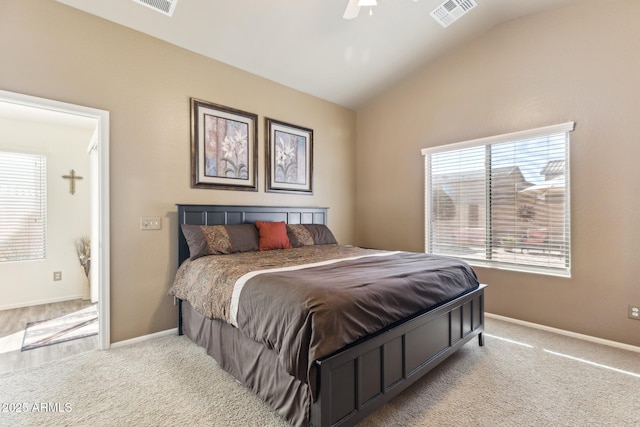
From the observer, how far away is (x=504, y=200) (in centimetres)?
350

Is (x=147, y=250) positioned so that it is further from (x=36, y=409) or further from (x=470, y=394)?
(x=470, y=394)

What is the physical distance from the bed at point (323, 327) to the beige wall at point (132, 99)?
0.26 metres

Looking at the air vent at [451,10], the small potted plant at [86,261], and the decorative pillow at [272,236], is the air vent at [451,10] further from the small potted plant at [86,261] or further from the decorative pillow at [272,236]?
the small potted plant at [86,261]

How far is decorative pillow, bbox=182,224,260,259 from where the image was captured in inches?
112

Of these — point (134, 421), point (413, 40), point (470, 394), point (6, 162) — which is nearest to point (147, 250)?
point (134, 421)

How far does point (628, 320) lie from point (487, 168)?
1.94m

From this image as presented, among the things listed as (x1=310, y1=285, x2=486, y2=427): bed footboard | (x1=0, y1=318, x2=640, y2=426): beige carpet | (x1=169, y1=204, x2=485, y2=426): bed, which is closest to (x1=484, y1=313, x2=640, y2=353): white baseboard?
(x1=0, y1=318, x2=640, y2=426): beige carpet

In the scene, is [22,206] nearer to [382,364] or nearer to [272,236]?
[272,236]

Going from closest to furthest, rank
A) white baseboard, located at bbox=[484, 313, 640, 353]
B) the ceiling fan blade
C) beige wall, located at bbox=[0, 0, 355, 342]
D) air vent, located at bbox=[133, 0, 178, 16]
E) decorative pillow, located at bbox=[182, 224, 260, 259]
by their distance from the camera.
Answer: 1. the ceiling fan blade
2. beige wall, located at bbox=[0, 0, 355, 342]
3. air vent, located at bbox=[133, 0, 178, 16]
4. white baseboard, located at bbox=[484, 313, 640, 353]
5. decorative pillow, located at bbox=[182, 224, 260, 259]

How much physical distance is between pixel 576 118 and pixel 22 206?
6642 millimetres

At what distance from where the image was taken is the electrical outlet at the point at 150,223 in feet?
9.56

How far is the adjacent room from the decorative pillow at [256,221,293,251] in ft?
0.07

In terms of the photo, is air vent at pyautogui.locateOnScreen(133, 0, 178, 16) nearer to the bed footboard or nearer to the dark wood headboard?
the dark wood headboard

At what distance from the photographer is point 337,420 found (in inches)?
58.9
